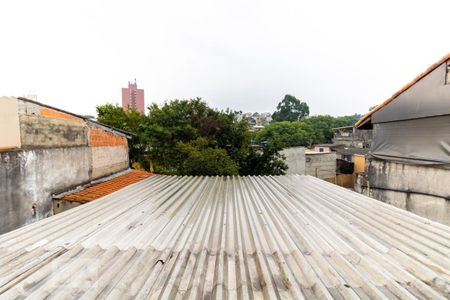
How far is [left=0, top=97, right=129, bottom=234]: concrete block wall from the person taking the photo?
4676mm

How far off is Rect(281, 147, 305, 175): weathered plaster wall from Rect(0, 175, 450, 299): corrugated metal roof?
14.0 metres

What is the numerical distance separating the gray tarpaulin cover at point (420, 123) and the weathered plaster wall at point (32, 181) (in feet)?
32.5

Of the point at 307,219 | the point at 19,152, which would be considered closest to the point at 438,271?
the point at 307,219

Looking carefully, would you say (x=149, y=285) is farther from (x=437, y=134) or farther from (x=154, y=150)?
(x=154, y=150)

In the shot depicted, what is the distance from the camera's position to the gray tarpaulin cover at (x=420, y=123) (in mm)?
5180

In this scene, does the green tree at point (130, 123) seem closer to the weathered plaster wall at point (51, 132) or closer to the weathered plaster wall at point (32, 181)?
the weathered plaster wall at point (51, 132)

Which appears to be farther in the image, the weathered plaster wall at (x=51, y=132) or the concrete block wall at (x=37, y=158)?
the weathered plaster wall at (x=51, y=132)

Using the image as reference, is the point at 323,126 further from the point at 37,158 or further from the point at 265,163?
the point at 37,158

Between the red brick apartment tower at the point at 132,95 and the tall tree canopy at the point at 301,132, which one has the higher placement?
the red brick apartment tower at the point at 132,95

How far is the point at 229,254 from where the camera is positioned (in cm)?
213

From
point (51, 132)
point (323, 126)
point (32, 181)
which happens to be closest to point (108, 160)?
point (51, 132)

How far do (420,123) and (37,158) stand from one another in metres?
10.0

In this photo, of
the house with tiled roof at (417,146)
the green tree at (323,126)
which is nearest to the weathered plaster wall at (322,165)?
the house with tiled roof at (417,146)

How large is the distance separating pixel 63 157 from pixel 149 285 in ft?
19.9
